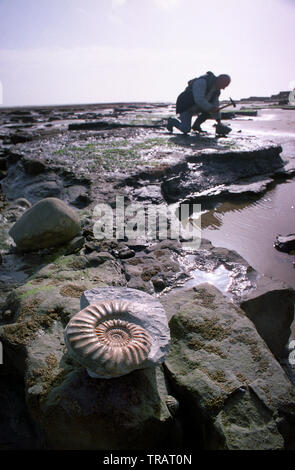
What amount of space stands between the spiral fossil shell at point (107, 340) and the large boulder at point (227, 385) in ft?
1.28

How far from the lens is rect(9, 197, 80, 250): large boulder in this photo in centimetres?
361

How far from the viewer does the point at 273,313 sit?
2.66m

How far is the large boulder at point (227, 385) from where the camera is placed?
5.45 ft

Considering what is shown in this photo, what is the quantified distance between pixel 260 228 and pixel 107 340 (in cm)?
374

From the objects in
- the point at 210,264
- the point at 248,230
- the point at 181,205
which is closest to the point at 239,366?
the point at 210,264

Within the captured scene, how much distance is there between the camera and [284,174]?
756 cm

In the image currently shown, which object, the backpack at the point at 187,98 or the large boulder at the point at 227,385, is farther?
the backpack at the point at 187,98

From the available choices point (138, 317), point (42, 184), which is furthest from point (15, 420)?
point (42, 184)

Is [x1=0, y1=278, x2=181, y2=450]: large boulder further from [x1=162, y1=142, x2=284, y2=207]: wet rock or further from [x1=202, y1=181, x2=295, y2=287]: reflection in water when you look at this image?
[x1=162, y1=142, x2=284, y2=207]: wet rock

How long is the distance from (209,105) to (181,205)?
18.2 ft

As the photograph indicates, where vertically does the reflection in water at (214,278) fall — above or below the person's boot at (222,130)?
below

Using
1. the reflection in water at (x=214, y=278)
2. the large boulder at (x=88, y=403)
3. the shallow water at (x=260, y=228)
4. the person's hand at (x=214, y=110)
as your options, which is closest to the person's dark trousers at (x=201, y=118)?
the person's hand at (x=214, y=110)

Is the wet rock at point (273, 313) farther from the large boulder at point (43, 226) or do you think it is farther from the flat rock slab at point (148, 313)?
the large boulder at point (43, 226)
